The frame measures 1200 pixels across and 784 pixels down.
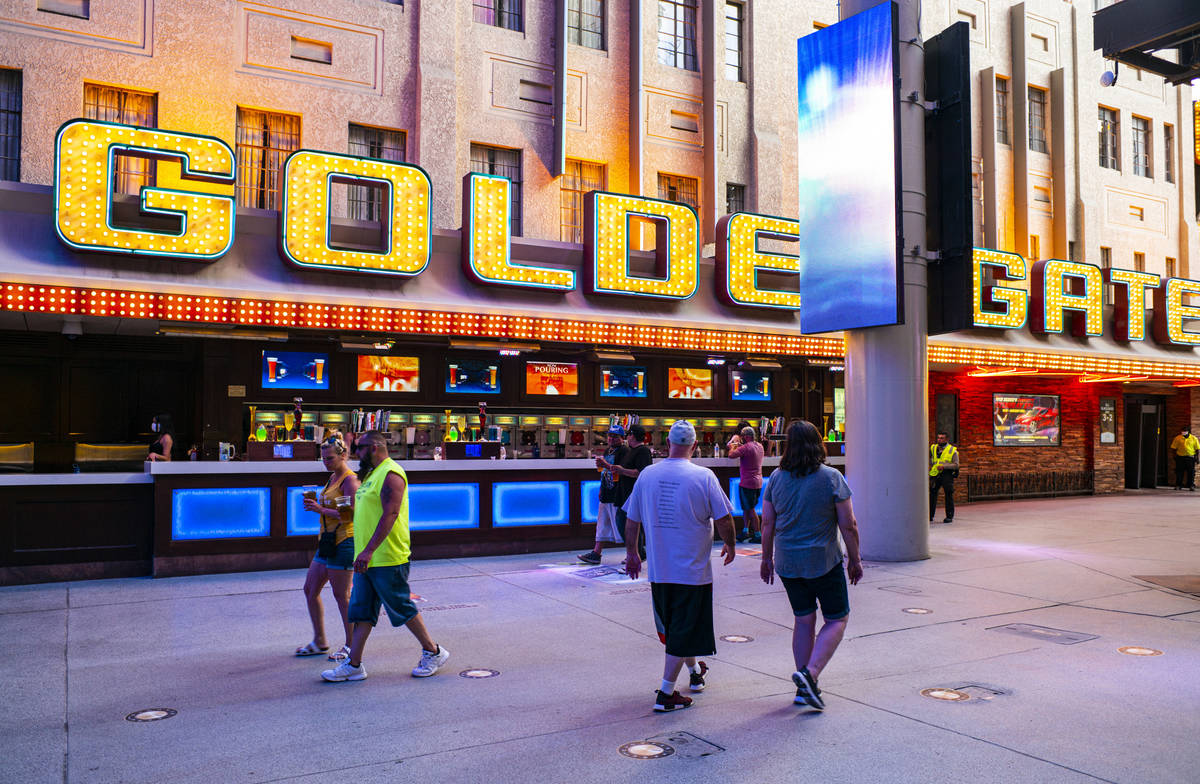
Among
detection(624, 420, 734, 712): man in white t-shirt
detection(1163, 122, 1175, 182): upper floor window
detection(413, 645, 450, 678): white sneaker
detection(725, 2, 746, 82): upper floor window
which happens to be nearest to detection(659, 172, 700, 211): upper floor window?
detection(725, 2, 746, 82): upper floor window

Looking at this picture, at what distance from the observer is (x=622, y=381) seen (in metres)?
19.1

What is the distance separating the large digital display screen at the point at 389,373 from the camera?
16.6m

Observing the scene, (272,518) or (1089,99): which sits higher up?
(1089,99)

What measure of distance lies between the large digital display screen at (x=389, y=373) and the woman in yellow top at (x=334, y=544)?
956 centimetres

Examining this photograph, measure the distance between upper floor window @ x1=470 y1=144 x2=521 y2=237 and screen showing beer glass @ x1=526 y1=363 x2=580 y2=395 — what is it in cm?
269

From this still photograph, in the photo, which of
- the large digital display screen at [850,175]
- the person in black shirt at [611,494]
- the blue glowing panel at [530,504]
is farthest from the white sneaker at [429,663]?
the large digital display screen at [850,175]

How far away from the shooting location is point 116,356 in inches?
619

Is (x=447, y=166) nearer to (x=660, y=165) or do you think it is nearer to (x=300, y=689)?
(x=660, y=165)

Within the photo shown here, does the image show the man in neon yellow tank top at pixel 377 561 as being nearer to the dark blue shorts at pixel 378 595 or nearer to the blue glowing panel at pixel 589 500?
the dark blue shorts at pixel 378 595

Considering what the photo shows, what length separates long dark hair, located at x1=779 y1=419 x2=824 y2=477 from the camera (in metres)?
5.99

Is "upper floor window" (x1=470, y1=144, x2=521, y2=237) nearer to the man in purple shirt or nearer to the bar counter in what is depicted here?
the bar counter

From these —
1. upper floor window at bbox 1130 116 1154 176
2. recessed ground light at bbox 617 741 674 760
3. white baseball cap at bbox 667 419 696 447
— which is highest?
upper floor window at bbox 1130 116 1154 176

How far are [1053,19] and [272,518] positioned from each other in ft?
81.0

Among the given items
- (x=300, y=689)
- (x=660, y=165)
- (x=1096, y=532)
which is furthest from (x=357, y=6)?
(x=1096, y=532)
